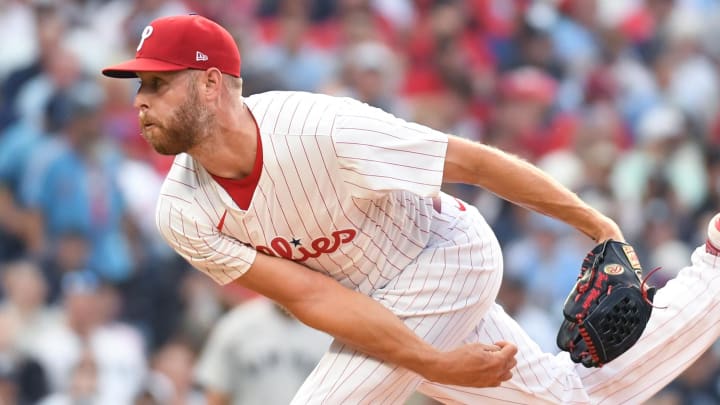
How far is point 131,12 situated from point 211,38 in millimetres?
4963

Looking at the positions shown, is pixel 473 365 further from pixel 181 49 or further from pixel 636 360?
pixel 181 49

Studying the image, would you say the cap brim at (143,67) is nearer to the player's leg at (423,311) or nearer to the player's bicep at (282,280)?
the player's bicep at (282,280)

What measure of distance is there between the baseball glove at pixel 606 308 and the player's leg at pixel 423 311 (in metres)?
0.34

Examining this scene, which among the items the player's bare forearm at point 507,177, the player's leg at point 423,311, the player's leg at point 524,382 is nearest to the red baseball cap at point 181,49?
the player's bare forearm at point 507,177

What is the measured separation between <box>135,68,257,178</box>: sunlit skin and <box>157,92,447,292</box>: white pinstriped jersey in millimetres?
70

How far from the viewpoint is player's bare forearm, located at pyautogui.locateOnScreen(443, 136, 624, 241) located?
4.19 meters

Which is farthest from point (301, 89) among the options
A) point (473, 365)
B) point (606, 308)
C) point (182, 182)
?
point (606, 308)

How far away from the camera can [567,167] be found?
8.46 meters

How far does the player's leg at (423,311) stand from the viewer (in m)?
4.29

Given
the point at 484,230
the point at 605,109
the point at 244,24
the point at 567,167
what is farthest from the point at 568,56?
the point at 484,230

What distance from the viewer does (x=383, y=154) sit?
13.4ft

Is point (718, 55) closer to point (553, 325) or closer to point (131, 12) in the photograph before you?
point (553, 325)

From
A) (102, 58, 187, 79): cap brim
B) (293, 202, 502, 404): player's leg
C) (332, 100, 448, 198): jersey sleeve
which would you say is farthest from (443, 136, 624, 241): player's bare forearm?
(102, 58, 187, 79): cap brim

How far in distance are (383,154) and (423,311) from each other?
579 mm
